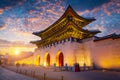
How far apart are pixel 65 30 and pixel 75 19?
5058 mm

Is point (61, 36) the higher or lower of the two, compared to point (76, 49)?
higher

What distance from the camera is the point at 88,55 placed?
76.3 feet

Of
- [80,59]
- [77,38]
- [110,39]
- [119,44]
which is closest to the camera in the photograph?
[119,44]

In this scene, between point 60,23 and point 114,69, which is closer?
point 114,69

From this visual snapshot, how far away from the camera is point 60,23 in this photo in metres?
28.9

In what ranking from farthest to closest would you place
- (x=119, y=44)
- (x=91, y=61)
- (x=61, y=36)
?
1. (x=61, y=36)
2. (x=91, y=61)
3. (x=119, y=44)

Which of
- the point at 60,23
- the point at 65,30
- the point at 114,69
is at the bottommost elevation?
the point at 114,69

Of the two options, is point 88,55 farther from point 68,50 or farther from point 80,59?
point 68,50

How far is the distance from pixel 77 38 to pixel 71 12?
19.2 feet

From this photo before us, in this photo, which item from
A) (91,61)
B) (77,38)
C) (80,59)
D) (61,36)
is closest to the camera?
(91,61)

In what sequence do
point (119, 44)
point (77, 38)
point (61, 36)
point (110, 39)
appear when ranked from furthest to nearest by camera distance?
point (61, 36) < point (77, 38) < point (110, 39) < point (119, 44)

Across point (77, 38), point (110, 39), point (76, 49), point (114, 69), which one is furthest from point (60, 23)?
point (114, 69)

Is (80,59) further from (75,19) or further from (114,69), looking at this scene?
(75,19)

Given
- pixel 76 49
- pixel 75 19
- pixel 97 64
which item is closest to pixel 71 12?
pixel 75 19
